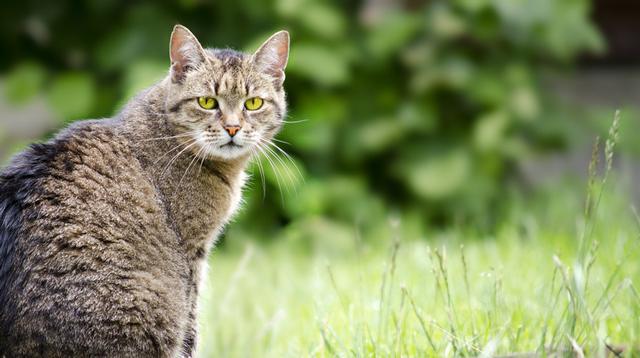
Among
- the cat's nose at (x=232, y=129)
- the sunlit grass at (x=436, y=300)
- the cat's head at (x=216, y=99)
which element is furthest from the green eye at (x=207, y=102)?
the sunlit grass at (x=436, y=300)

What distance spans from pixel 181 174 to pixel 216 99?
0.86 ft

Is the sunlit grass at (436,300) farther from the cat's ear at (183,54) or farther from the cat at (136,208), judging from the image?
the cat's ear at (183,54)

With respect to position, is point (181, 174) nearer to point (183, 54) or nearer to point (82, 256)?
point (183, 54)

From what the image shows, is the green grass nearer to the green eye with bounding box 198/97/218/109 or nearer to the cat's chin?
the cat's chin

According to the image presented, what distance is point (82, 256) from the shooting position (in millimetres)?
2270

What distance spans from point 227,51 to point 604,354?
5.12ft

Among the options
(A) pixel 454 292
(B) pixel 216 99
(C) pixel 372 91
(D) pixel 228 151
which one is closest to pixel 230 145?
(D) pixel 228 151

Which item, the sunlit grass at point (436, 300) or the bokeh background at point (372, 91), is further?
the bokeh background at point (372, 91)

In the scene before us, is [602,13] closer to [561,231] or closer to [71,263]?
[561,231]

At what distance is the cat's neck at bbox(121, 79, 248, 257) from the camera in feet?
8.64

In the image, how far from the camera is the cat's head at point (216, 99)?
8.93 feet

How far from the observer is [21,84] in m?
5.26

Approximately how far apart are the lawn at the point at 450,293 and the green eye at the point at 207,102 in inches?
20.5

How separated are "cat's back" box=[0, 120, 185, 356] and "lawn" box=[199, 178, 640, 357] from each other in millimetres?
464
